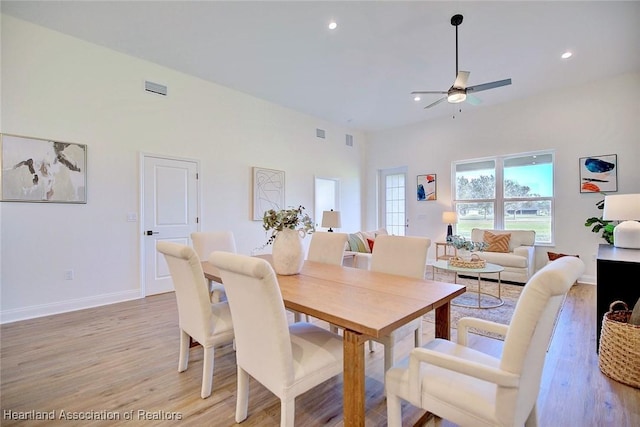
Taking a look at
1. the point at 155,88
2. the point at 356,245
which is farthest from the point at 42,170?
the point at 356,245

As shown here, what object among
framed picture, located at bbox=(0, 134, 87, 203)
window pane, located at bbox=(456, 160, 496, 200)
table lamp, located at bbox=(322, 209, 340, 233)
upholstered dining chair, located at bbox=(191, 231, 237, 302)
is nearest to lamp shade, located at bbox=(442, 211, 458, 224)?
window pane, located at bbox=(456, 160, 496, 200)

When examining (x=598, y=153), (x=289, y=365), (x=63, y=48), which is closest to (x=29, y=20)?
(x=63, y=48)

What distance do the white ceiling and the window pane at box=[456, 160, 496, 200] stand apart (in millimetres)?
1472

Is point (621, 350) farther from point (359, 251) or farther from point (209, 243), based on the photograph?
point (209, 243)

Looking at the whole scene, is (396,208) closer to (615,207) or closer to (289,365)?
(615,207)

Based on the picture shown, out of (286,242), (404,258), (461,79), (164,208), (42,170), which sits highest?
(461,79)

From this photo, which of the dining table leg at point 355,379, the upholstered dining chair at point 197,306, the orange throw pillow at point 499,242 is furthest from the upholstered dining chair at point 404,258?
the orange throw pillow at point 499,242

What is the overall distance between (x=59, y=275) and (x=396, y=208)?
6223 millimetres

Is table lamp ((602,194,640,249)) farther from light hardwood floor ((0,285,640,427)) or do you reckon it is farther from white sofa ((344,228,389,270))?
white sofa ((344,228,389,270))

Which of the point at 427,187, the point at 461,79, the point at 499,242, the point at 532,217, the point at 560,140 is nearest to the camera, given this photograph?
the point at 461,79

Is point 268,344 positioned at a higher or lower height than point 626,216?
lower

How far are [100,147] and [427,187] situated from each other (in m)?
5.83

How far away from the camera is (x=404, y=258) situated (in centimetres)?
223

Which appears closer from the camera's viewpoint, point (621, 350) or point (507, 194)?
point (621, 350)
